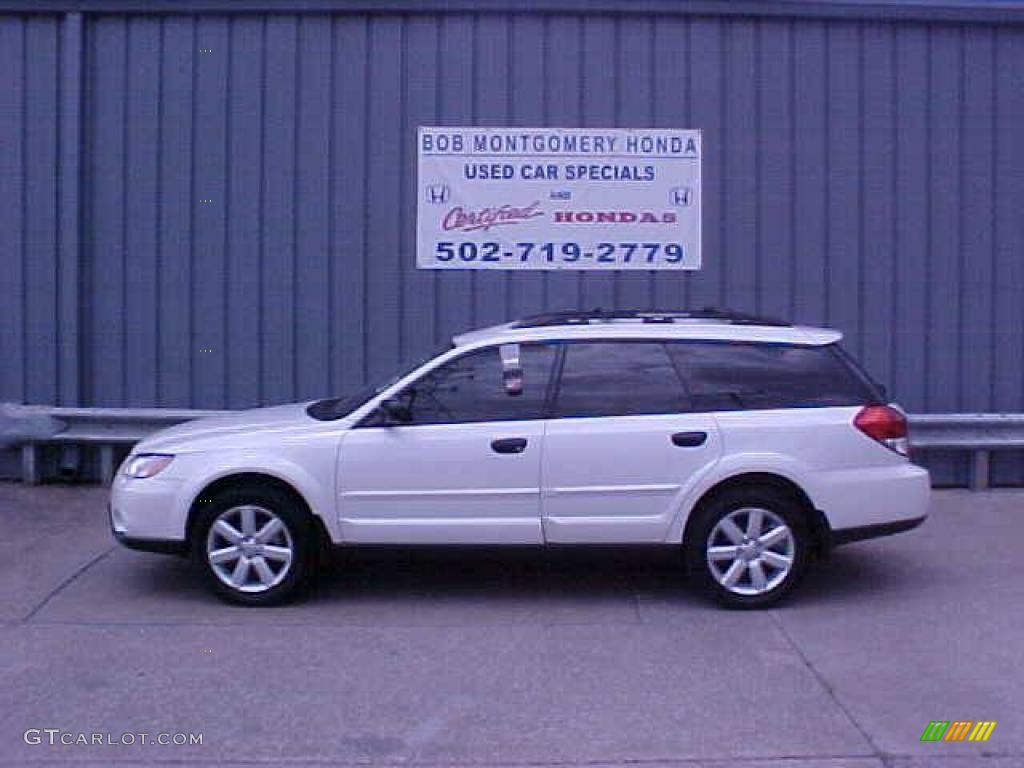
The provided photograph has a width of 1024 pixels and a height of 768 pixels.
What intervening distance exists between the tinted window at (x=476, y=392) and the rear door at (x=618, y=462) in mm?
171

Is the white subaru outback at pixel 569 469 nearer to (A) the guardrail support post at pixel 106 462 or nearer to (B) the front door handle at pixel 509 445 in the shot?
(B) the front door handle at pixel 509 445

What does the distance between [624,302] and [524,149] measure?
1.51 m

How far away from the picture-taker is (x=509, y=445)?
8070 millimetres

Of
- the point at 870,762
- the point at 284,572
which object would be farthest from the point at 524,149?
the point at 870,762

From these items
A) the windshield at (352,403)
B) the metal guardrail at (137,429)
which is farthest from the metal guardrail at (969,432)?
the windshield at (352,403)

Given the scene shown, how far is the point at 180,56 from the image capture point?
11.9 m

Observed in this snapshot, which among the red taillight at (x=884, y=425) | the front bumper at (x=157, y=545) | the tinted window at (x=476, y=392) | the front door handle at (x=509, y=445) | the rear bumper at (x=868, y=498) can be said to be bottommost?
the front bumper at (x=157, y=545)

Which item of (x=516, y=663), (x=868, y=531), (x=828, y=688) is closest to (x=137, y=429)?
(x=516, y=663)

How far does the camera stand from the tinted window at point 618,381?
8.20m

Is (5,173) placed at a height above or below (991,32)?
below

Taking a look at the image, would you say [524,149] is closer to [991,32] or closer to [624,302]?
[624,302]

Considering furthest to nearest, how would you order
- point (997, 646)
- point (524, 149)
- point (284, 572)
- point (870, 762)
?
point (524, 149)
point (284, 572)
point (997, 646)
point (870, 762)

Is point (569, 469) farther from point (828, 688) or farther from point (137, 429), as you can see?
point (137, 429)

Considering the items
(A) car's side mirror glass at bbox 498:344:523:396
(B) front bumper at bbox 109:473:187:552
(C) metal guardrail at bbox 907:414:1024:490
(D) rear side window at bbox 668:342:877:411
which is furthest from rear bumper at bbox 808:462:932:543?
(B) front bumper at bbox 109:473:187:552
